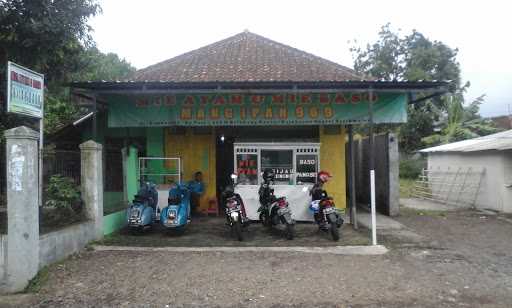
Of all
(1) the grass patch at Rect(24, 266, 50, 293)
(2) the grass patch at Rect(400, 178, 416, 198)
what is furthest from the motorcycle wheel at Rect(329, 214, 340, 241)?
(2) the grass patch at Rect(400, 178, 416, 198)

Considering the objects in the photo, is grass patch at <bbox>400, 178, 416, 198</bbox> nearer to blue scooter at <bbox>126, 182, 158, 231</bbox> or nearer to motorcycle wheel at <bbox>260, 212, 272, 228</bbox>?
motorcycle wheel at <bbox>260, 212, 272, 228</bbox>

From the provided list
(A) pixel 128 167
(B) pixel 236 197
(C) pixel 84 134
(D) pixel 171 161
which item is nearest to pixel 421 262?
(B) pixel 236 197

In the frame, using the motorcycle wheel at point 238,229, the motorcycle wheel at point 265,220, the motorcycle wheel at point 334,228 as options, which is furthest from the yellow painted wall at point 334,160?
the motorcycle wheel at point 238,229

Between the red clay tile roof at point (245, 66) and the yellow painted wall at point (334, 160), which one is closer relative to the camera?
the red clay tile roof at point (245, 66)

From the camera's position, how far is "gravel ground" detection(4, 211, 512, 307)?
500 cm

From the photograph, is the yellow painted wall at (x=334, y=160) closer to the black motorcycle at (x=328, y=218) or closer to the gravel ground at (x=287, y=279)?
the black motorcycle at (x=328, y=218)

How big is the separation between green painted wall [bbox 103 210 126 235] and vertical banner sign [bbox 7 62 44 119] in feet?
9.08

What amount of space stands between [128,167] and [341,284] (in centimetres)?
564

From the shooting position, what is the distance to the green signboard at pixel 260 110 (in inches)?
372

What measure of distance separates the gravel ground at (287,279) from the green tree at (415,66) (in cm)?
2040

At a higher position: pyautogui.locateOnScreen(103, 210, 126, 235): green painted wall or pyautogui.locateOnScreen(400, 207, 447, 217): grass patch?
pyautogui.locateOnScreen(103, 210, 126, 235): green painted wall

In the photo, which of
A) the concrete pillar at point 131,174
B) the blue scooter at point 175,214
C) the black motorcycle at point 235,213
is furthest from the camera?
the concrete pillar at point 131,174

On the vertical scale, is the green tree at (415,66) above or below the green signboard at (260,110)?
above

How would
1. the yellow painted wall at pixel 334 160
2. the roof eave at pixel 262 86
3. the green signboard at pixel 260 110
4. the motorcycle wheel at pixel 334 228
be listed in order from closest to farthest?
1. the motorcycle wheel at pixel 334 228
2. the roof eave at pixel 262 86
3. the green signboard at pixel 260 110
4. the yellow painted wall at pixel 334 160
